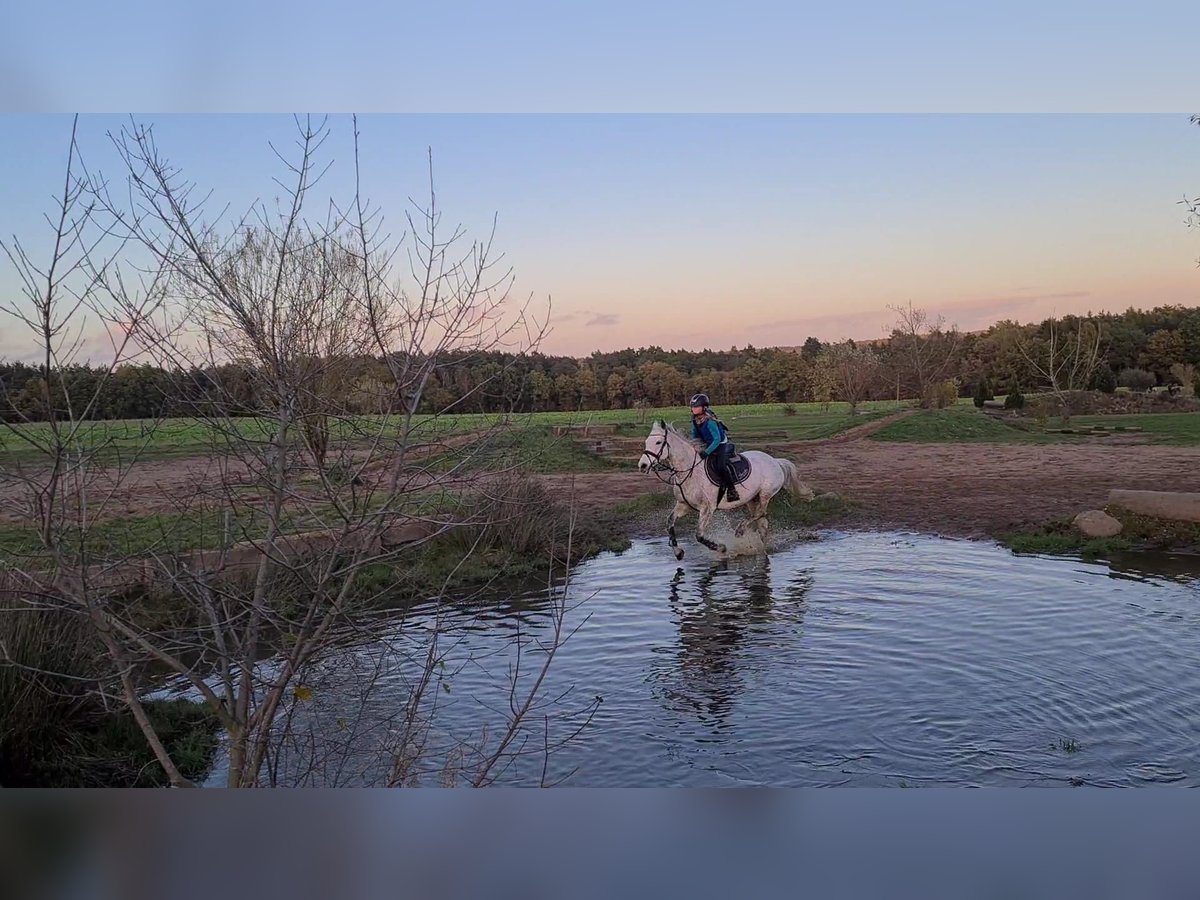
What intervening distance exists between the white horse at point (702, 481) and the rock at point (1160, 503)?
1.51 meters

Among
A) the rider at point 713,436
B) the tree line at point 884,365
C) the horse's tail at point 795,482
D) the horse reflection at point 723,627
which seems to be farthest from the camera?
the horse's tail at point 795,482

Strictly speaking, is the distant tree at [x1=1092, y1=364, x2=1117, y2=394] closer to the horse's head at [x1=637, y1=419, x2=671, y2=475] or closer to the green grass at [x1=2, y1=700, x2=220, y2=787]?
the horse's head at [x1=637, y1=419, x2=671, y2=475]

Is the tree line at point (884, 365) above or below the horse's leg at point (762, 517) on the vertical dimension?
above

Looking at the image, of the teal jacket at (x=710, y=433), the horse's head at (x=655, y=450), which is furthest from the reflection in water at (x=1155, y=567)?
the horse's head at (x=655, y=450)

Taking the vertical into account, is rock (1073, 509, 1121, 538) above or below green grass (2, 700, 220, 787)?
above

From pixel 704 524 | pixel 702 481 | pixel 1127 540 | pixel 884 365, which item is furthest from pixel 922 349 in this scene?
pixel 704 524

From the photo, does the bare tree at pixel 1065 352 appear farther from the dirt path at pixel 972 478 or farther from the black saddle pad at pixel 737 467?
the black saddle pad at pixel 737 467

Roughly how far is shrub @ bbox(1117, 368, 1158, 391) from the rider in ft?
6.38

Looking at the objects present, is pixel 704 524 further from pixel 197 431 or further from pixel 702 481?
pixel 197 431

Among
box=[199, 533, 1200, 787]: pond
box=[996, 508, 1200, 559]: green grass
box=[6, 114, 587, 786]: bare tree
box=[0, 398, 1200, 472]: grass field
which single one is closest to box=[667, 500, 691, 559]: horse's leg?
box=[199, 533, 1200, 787]: pond

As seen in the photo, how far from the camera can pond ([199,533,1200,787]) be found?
3.16 meters

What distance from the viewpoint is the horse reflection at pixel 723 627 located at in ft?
12.1
